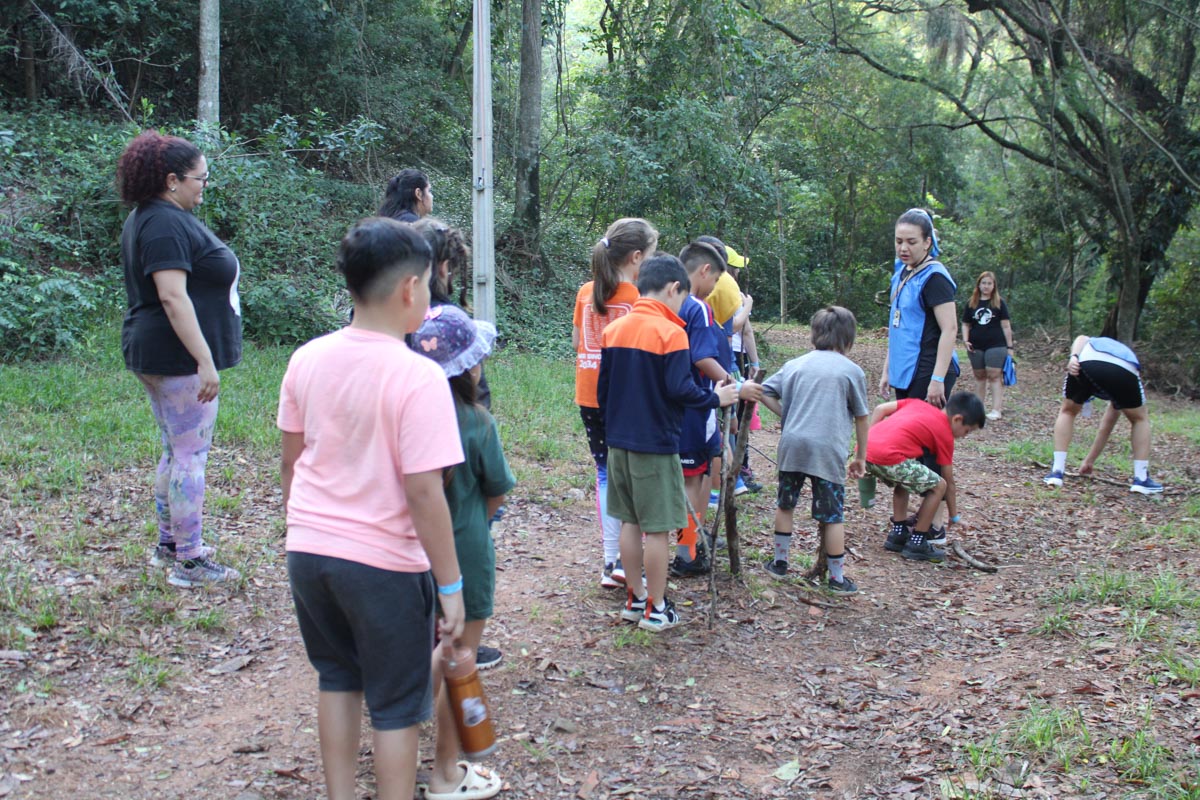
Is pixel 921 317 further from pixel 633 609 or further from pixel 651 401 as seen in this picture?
Result: pixel 633 609

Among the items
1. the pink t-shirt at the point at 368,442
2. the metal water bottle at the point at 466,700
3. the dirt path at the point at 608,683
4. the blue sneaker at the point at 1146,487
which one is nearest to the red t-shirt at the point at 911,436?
the dirt path at the point at 608,683

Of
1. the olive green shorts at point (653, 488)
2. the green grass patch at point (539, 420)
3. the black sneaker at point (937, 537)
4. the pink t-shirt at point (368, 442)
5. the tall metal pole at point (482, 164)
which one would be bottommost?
the black sneaker at point (937, 537)

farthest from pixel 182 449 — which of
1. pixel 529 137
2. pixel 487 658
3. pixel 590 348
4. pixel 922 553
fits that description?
pixel 529 137

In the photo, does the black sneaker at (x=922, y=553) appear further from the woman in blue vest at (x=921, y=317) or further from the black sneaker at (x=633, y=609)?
the black sneaker at (x=633, y=609)

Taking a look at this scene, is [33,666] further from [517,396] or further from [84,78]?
[84,78]

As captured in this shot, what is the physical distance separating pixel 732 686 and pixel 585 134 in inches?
446

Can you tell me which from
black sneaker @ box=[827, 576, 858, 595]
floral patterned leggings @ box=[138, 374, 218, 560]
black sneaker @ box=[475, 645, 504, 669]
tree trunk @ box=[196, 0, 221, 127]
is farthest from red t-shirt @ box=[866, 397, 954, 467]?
tree trunk @ box=[196, 0, 221, 127]

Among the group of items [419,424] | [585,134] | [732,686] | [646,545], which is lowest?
[732,686]

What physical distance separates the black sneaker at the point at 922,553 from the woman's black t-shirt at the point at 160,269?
445 cm

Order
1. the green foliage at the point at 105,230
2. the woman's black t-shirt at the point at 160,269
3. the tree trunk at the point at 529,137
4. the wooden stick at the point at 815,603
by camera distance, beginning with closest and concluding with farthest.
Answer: the woman's black t-shirt at the point at 160,269
the wooden stick at the point at 815,603
the green foliage at the point at 105,230
the tree trunk at the point at 529,137

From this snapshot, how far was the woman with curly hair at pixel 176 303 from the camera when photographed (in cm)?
413

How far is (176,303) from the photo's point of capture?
4113 millimetres

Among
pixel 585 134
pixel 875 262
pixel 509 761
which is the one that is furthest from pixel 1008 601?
pixel 875 262

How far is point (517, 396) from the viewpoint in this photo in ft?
31.3
